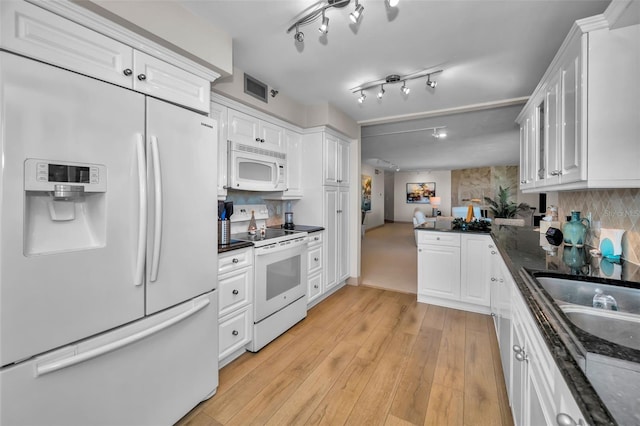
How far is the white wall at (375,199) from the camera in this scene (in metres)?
9.73

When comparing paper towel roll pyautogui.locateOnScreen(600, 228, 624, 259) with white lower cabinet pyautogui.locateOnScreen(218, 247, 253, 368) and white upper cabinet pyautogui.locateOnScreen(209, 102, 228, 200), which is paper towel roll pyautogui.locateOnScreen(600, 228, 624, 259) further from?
white upper cabinet pyautogui.locateOnScreen(209, 102, 228, 200)

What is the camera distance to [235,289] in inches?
82.0

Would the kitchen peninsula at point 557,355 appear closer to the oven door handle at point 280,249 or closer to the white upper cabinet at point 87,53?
the oven door handle at point 280,249

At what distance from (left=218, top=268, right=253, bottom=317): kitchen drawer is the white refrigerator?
0.30 meters

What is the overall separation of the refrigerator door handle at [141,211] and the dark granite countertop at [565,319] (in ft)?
5.35

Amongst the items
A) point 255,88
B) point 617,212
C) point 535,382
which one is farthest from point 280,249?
point 617,212

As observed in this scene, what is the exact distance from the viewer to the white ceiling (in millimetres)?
1642

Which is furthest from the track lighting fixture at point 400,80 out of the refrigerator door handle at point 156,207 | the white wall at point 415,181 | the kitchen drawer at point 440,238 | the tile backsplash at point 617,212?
the white wall at point 415,181

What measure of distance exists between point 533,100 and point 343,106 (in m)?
1.93

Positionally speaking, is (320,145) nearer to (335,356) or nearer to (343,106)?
(343,106)

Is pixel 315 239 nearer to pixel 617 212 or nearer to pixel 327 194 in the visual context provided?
pixel 327 194

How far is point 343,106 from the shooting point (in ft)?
11.1

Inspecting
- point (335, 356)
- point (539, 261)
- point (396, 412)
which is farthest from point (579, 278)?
point (335, 356)

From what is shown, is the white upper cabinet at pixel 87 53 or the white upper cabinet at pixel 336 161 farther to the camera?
the white upper cabinet at pixel 336 161
